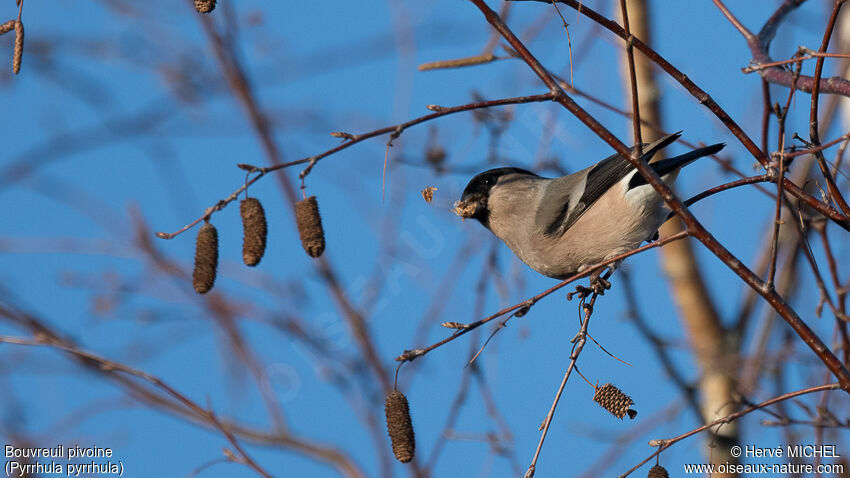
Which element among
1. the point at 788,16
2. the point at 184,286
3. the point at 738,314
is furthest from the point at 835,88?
the point at 184,286

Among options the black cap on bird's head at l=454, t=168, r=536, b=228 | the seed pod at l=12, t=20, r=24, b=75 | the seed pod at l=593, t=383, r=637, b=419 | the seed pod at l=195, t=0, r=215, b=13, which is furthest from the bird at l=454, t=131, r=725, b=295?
the seed pod at l=12, t=20, r=24, b=75

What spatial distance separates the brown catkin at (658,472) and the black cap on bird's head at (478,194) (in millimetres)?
1376

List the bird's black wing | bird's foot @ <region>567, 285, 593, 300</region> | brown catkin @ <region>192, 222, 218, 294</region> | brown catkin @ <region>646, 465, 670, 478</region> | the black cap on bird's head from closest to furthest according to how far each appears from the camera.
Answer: brown catkin @ <region>646, 465, 670, 478</region> < brown catkin @ <region>192, 222, 218, 294</region> < bird's foot @ <region>567, 285, 593, 300</region> < the bird's black wing < the black cap on bird's head

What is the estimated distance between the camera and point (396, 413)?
2061mm

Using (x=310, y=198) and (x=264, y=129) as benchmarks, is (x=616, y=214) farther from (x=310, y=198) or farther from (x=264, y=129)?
(x=264, y=129)

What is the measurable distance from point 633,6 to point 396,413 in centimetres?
360

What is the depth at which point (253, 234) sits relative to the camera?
2.18 meters

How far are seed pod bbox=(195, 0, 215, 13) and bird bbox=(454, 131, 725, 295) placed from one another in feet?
4.94

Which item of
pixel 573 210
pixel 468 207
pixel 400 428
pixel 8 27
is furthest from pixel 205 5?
pixel 573 210

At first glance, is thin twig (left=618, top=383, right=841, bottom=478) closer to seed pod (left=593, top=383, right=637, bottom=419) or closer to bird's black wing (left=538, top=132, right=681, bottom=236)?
seed pod (left=593, top=383, right=637, bottom=419)

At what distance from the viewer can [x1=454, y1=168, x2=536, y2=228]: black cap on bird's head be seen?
3.23m

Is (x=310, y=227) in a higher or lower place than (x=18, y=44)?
lower

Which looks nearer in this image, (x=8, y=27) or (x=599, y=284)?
(x=8, y=27)

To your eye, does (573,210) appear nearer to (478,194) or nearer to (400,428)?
(478,194)
